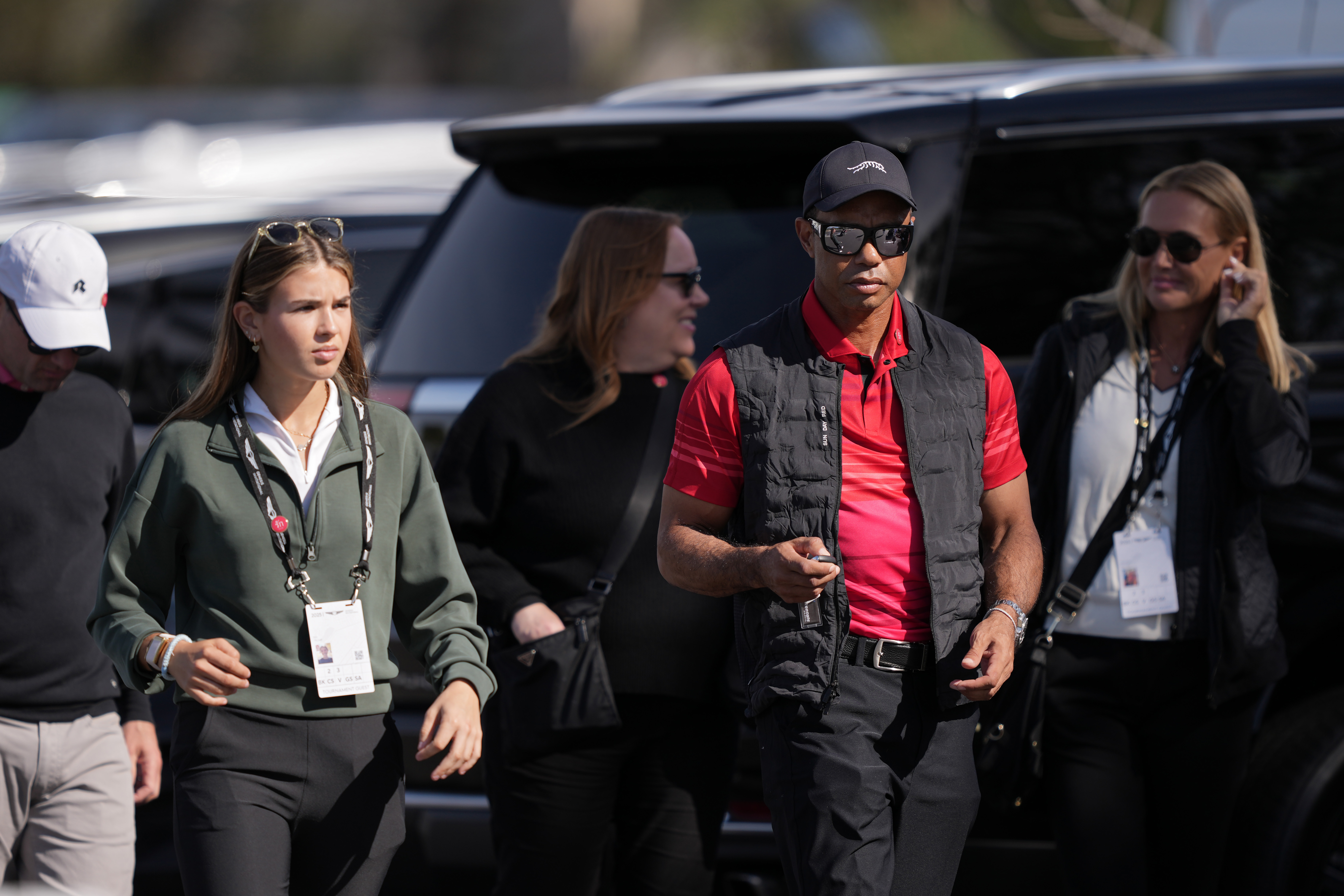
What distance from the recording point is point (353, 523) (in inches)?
113

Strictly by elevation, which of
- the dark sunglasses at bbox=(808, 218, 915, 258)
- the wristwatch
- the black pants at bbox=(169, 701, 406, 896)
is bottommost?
the black pants at bbox=(169, 701, 406, 896)

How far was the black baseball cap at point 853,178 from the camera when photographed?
268 cm

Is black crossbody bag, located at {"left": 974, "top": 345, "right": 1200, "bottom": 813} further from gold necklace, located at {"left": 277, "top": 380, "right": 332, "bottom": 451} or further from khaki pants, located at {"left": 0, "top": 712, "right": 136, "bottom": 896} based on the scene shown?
khaki pants, located at {"left": 0, "top": 712, "right": 136, "bottom": 896}

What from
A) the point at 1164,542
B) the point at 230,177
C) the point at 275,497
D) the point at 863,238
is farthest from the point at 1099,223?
the point at 230,177

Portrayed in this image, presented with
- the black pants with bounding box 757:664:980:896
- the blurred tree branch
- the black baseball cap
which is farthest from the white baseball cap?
the blurred tree branch

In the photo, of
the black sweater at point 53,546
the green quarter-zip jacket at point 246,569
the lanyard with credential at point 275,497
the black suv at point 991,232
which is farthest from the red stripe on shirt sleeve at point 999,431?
the black sweater at point 53,546

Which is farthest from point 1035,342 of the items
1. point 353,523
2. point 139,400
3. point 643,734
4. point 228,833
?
point 139,400

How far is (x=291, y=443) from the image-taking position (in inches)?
114

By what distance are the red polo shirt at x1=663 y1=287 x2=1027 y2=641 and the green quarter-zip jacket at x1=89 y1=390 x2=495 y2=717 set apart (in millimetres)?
579

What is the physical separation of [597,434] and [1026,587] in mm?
1049

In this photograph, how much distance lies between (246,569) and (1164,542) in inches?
75.4

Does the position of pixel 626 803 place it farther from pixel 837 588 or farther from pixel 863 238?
pixel 863 238

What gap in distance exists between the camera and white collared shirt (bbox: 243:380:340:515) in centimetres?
287

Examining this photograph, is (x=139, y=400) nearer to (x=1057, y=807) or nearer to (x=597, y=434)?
(x=597, y=434)
